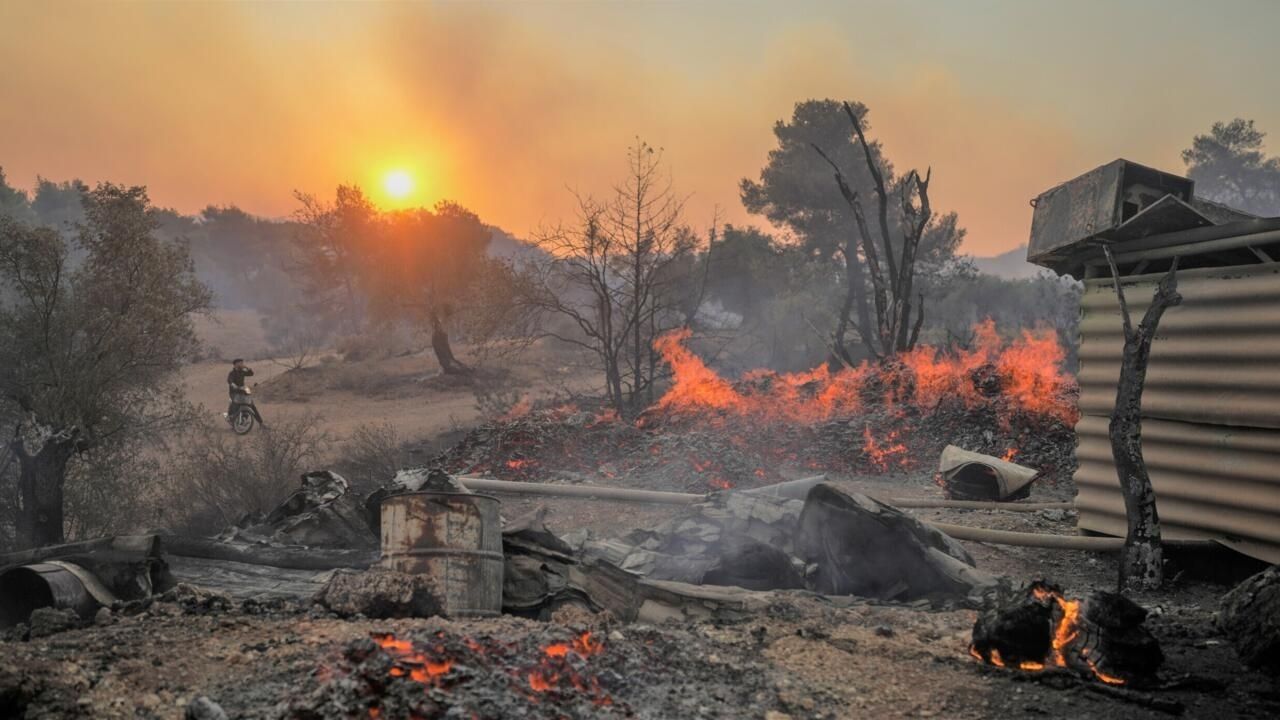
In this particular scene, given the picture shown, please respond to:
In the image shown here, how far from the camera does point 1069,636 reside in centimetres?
417

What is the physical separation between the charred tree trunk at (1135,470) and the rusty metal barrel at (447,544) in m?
4.74

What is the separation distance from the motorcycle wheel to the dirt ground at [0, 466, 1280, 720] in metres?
14.3

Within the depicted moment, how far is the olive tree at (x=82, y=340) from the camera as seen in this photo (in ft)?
30.6

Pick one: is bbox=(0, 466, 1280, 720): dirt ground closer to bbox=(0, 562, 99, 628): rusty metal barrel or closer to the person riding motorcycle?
bbox=(0, 562, 99, 628): rusty metal barrel

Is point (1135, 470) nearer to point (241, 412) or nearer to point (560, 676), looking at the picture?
point (560, 676)

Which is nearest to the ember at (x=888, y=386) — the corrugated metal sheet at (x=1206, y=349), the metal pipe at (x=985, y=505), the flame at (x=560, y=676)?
the metal pipe at (x=985, y=505)

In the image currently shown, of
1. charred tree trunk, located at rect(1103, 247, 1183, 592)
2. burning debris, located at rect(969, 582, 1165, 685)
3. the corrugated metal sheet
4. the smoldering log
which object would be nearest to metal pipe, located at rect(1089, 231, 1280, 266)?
the corrugated metal sheet

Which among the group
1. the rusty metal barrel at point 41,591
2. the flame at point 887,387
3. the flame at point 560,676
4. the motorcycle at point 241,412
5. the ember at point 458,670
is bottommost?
the rusty metal barrel at point 41,591

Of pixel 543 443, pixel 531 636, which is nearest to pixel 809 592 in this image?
pixel 531 636

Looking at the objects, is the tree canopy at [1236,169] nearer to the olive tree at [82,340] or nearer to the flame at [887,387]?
the flame at [887,387]

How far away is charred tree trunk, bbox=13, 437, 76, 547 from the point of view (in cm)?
912

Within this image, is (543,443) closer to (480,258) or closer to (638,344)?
(638,344)

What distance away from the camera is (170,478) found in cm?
1177

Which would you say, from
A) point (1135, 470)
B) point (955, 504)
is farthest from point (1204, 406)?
point (955, 504)
